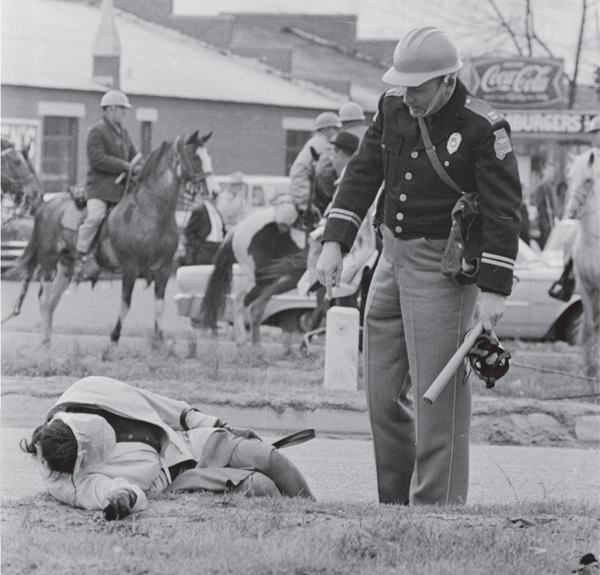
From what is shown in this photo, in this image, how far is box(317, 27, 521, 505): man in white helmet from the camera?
4.87 m

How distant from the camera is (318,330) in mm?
11656

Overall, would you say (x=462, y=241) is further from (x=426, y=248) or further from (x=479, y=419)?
(x=479, y=419)

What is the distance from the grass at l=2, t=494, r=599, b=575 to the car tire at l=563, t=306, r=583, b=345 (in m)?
9.21

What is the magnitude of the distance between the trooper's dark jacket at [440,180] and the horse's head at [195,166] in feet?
23.0

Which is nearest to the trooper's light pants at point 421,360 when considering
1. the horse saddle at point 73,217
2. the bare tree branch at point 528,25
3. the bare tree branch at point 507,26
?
the horse saddle at point 73,217

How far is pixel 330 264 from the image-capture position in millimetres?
5152

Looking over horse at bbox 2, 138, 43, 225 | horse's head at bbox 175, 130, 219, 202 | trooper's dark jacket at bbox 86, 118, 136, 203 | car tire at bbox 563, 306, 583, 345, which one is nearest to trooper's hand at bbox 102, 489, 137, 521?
trooper's dark jacket at bbox 86, 118, 136, 203

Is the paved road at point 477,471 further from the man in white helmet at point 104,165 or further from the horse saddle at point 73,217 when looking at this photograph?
the horse saddle at point 73,217

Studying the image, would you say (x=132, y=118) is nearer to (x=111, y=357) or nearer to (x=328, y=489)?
(x=111, y=357)

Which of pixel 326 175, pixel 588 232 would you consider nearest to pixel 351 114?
pixel 326 175

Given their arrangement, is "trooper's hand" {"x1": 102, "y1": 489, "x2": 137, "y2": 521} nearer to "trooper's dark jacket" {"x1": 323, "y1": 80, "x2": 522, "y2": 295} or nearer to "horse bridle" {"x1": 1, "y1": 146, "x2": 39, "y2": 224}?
"trooper's dark jacket" {"x1": 323, "y1": 80, "x2": 522, "y2": 295}

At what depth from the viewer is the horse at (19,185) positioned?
1263 centimetres

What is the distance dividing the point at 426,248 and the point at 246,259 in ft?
25.2

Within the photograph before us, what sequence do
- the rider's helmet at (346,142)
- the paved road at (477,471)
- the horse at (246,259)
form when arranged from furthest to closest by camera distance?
the horse at (246,259), the rider's helmet at (346,142), the paved road at (477,471)
